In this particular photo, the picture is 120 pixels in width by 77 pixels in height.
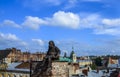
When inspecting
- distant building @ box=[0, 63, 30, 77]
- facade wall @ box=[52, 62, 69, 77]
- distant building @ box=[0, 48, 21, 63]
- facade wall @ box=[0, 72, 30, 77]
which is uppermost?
distant building @ box=[0, 48, 21, 63]

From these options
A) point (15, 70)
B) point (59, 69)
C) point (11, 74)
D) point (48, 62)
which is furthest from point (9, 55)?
point (59, 69)

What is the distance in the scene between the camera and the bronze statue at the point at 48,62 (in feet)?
39.2

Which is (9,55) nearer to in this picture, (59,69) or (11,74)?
(11,74)

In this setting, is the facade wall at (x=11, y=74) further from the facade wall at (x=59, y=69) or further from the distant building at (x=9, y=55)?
the facade wall at (x=59, y=69)

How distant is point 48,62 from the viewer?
39.4ft

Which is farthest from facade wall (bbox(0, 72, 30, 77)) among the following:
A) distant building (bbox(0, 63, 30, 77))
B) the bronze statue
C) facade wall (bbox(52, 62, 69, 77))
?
facade wall (bbox(52, 62, 69, 77))

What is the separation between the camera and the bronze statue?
11.9 m

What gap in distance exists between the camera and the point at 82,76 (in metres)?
42.5

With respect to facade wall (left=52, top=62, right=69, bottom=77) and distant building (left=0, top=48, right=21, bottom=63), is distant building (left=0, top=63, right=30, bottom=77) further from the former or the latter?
facade wall (left=52, top=62, right=69, bottom=77)

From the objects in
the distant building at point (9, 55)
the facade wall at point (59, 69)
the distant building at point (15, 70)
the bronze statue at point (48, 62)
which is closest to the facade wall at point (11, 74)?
the distant building at point (15, 70)

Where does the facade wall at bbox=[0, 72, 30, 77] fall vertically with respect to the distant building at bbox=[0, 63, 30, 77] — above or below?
below

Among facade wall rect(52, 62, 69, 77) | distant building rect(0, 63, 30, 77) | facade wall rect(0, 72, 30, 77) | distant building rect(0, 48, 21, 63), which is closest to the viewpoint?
facade wall rect(52, 62, 69, 77)

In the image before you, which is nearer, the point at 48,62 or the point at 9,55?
the point at 48,62

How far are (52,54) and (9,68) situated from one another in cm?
3781
